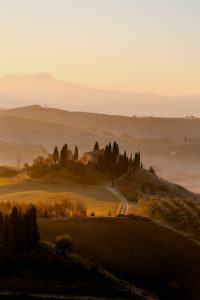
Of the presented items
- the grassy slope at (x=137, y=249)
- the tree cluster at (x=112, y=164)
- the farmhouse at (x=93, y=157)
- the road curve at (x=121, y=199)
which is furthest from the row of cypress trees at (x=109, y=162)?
the grassy slope at (x=137, y=249)

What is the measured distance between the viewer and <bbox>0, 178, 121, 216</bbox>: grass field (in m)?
72.0

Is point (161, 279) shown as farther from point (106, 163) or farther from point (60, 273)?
point (106, 163)

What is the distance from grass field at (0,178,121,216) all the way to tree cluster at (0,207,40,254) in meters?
25.2

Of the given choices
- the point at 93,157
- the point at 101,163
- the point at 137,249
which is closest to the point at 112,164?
the point at 101,163

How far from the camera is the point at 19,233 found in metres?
40.0

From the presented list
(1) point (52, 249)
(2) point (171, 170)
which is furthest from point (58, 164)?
(2) point (171, 170)

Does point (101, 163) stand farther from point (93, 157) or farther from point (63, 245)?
point (63, 245)

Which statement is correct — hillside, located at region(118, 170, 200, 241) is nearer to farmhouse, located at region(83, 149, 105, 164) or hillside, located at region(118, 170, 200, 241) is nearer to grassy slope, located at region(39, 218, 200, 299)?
farmhouse, located at region(83, 149, 105, 164)

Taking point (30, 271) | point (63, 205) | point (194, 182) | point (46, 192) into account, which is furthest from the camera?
point (194, 182)

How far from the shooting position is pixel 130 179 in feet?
307

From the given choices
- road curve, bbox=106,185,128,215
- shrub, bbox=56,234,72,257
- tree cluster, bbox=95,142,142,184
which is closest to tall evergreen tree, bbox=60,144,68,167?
tree cluster, bbox=95,142,142,184

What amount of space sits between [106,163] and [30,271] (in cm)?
5771

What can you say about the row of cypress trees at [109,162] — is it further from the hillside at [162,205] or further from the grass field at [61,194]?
the grass field at [61,194]

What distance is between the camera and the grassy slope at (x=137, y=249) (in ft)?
133
